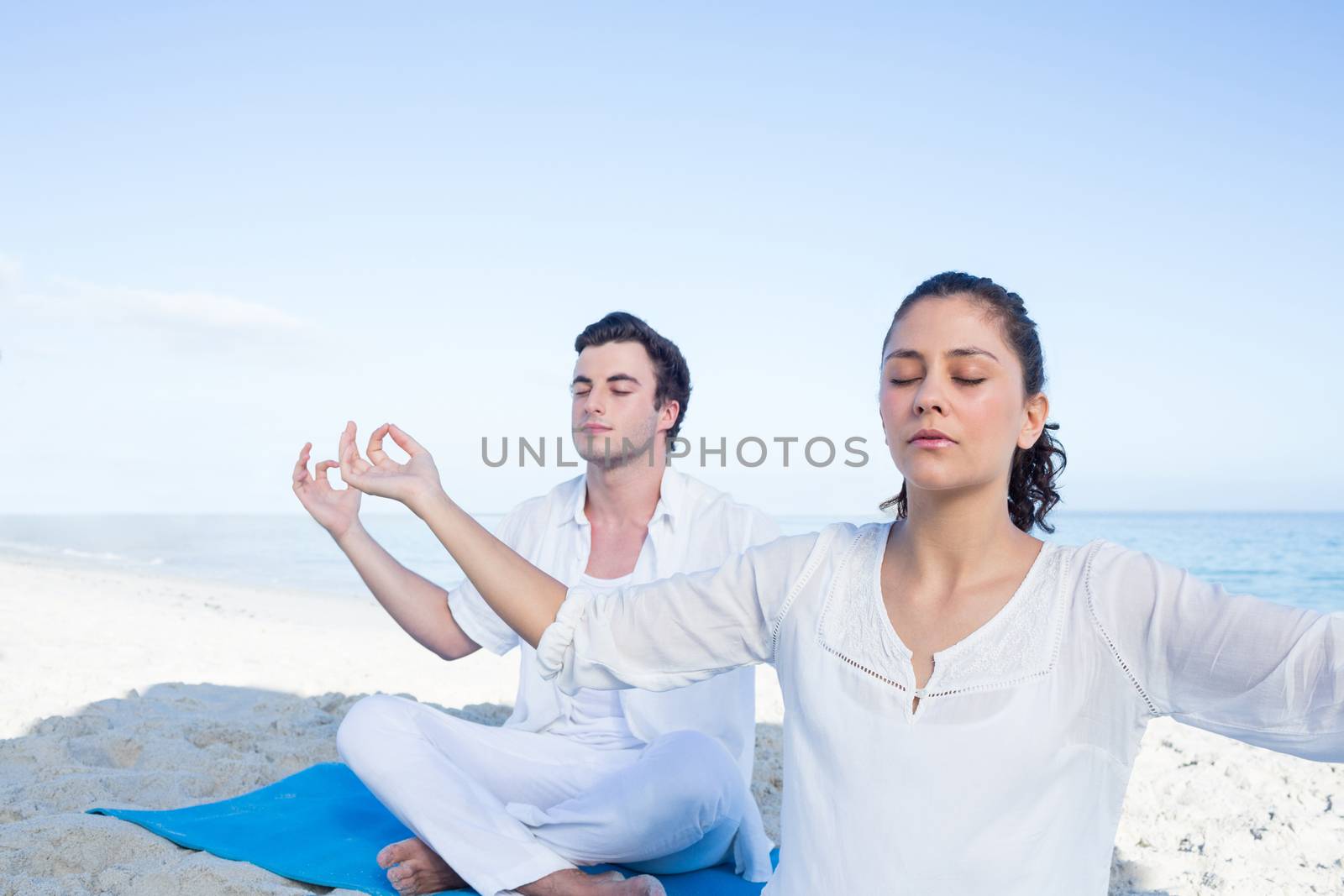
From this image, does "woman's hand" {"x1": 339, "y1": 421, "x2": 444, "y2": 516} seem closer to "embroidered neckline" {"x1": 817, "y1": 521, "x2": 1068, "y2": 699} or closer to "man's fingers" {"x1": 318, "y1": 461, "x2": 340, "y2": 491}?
"man's fingers" {"x1": 318, "y1": 461, "x2": 340, "y2": 491}

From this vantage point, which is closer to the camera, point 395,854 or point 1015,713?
point 1015,713

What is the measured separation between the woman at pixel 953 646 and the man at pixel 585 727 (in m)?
1.15

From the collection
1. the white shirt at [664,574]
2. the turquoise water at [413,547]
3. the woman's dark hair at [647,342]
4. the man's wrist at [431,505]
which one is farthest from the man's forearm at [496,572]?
the turquoise water at [413,547]

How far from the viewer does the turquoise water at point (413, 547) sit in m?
17.9

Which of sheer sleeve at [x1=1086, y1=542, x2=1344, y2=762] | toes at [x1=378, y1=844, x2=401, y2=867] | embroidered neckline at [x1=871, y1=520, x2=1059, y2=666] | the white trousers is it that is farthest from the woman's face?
toes at [x1=378, y1=844, x2=401, y2=867]

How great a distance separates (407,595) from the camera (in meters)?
3.21

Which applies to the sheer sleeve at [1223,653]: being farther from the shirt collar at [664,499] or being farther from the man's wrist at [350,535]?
the shirt collar at [664,499]

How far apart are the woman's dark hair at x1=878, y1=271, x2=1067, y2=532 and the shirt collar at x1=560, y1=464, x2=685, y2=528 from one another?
61.4 inches

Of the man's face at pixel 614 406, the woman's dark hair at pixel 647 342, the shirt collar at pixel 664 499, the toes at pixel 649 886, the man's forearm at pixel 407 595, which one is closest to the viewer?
the man's forearm at pixel 407 595

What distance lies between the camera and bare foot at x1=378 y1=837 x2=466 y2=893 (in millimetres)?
3123

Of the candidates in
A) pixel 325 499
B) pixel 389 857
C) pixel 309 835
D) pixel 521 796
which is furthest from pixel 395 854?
pixel 325 499

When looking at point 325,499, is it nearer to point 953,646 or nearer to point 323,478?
point 323,478

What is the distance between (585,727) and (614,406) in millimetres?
1234

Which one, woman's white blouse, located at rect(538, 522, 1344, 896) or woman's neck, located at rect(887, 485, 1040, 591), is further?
woman's neck, located at rect(887, 485, 1040, 591)
